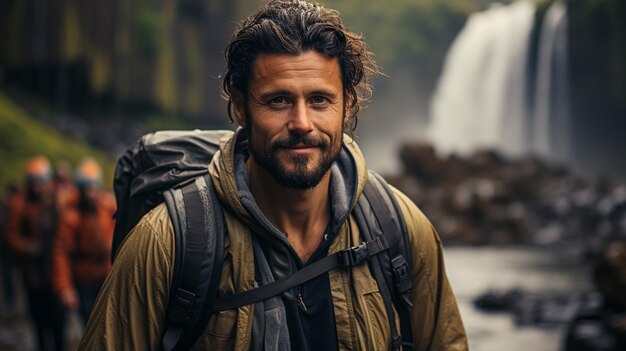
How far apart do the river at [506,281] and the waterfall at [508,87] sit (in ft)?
47.7

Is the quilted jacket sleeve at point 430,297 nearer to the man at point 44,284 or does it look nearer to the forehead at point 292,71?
the forehead at point 292,71

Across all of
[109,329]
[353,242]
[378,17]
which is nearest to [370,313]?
[353,242]

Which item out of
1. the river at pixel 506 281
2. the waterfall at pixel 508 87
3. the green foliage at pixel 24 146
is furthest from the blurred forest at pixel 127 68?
the river at pixel 506 281

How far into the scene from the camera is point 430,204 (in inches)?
1073

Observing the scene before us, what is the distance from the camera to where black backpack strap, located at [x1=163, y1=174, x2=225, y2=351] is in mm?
2377

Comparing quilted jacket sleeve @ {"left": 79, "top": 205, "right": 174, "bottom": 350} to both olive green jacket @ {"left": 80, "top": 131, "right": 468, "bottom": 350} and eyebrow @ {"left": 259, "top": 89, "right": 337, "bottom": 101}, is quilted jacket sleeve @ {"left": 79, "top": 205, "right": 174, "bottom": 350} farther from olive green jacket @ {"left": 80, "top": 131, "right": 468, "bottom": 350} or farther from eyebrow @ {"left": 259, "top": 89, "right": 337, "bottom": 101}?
eyebrow @ {"left": 259, "top": 89, "right": 337, "bottom": 101}

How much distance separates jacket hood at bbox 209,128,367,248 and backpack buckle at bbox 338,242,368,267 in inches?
3.4

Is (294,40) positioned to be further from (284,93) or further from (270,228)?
(270,228)

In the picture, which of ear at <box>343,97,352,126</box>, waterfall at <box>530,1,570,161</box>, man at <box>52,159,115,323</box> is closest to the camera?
ear at <box>343,97,352,126</box>

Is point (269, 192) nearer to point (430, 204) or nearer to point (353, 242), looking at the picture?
point (353, 242)

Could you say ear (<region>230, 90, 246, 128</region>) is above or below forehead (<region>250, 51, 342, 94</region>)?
below

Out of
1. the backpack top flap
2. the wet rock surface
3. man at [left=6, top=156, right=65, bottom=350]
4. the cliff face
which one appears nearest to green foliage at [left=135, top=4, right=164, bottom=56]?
the wet rock surface

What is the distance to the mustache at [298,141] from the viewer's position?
8.22 ft

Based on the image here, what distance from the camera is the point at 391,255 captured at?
2623mm
